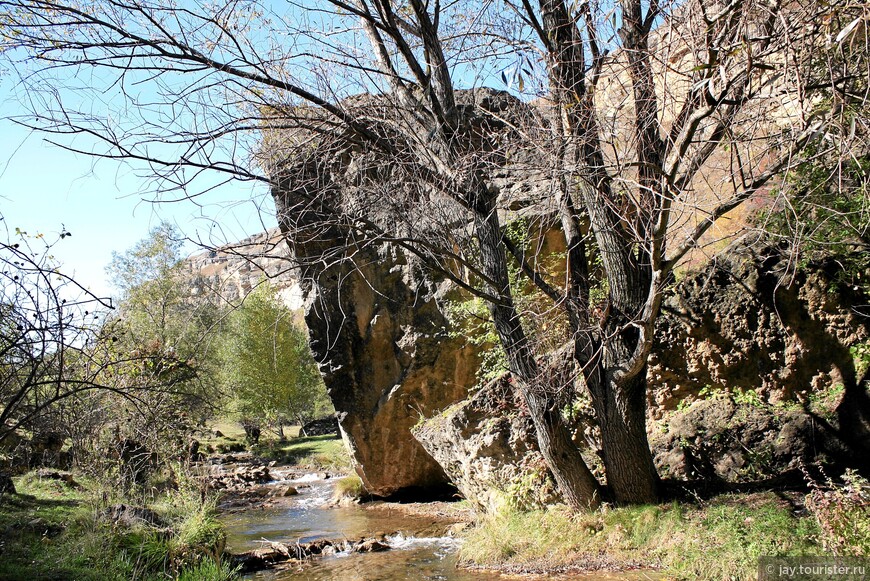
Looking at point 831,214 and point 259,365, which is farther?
point 259,365

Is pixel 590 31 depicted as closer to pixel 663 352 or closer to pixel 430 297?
pixel 663 352

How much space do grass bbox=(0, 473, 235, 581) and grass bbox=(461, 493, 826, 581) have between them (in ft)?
10.5

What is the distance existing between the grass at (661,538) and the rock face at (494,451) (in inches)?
11.4

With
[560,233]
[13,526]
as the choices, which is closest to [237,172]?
[13,526]

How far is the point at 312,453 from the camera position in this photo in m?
21.2

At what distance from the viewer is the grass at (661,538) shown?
4.56m

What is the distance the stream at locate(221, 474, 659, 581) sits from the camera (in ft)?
22.3

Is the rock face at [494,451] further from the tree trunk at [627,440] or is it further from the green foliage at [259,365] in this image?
the green foliage at [259,365]

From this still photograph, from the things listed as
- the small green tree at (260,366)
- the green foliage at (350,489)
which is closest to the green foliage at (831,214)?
the green foliage at (350,489)

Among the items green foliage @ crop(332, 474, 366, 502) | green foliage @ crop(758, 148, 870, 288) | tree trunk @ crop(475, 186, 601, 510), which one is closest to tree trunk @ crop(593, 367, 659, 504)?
tree trunk @ crop(475, 186, 601, 510)

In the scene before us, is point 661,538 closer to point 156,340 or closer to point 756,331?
point 756,331

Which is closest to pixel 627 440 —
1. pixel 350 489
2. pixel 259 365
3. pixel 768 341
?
pixel 768 341

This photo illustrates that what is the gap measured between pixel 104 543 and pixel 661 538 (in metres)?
5.93

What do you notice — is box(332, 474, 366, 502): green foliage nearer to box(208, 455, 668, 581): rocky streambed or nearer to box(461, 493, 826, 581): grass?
box(208, 455, 668, 581): rocky streambed
